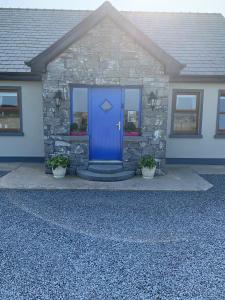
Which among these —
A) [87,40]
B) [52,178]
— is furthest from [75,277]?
[87,40]

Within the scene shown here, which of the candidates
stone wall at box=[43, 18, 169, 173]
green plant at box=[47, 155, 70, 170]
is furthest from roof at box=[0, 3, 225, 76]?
green plant at box=[47, 155, 70, 170]

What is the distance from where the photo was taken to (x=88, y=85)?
26.9ft

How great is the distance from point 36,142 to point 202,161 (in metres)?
6.43

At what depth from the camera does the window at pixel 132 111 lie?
838cm

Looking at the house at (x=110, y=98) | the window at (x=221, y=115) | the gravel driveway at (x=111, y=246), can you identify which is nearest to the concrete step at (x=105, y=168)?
the house at (x=110, y=98)

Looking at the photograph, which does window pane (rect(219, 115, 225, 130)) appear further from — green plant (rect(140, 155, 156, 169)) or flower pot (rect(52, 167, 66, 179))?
flower pot (rect(52, 167, 66, 179))

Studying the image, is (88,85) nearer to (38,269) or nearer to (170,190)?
(170,190)

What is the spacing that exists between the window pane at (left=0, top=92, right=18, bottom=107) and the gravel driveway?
166 inches

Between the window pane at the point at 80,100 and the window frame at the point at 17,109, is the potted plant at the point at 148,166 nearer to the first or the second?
the window pane at the point at 80,100

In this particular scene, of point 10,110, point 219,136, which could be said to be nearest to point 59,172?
point 10,110

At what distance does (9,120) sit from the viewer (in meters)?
9.99

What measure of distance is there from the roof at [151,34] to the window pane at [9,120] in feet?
5.18

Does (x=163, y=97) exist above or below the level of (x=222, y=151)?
above

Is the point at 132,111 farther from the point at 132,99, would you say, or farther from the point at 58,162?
the point at 58,162
